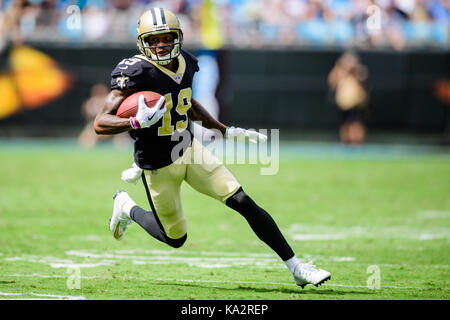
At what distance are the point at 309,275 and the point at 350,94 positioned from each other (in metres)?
9.89

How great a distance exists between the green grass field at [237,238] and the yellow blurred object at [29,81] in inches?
115

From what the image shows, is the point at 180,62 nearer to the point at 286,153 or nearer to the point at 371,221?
the point at 371,221

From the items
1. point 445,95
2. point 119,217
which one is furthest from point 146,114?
point 445,95

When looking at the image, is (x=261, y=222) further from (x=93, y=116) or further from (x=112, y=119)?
(x=93, y=116)

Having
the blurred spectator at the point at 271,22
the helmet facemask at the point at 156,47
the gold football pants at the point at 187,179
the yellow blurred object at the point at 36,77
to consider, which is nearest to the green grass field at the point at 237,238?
the gold football pants at the point at 187,179

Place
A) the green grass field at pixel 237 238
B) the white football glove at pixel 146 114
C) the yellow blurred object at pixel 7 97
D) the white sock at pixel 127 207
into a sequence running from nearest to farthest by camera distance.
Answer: the white football glove at pixel 146 114 → the green grass field at pixel 237 238 → the white sock at pixel 127 207 → the yellow blurred object at pixel 7 97

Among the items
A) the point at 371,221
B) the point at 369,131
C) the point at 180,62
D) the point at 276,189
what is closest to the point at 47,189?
the point at 276,189

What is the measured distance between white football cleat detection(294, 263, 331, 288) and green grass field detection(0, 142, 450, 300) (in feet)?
0.30

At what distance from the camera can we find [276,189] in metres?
9.74

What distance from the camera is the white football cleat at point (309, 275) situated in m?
4.52

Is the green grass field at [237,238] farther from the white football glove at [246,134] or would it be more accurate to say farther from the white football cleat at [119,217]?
the white football glove at [246,134]

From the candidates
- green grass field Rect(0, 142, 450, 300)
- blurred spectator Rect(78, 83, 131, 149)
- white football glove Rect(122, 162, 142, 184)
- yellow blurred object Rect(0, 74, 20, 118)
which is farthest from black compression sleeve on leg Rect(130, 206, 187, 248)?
yellow blurred object Rect(0, 74, 20, 118)

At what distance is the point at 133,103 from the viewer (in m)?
4.55

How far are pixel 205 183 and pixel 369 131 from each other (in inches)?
430
